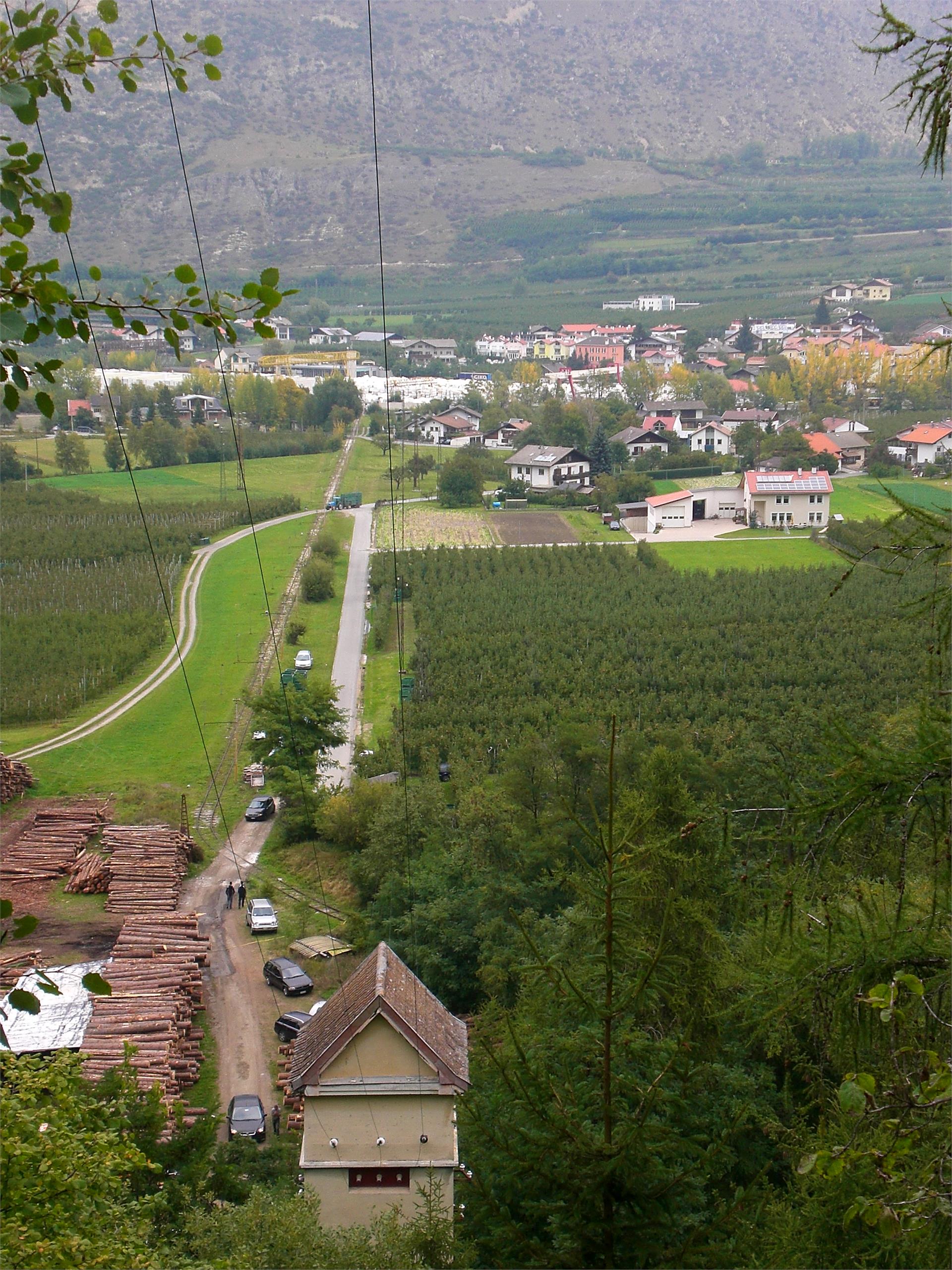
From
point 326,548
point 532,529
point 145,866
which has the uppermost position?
point 145,866

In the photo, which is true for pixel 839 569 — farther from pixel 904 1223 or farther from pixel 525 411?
pixel 525 411

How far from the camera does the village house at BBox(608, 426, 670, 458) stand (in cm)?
4647

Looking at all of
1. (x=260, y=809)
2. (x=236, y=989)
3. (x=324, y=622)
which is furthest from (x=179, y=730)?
(x=236, y=989)

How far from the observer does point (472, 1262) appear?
4.43 meters

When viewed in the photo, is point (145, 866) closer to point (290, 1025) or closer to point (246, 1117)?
point (290, 1025)

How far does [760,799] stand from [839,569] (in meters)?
16.1

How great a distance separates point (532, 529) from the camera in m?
35.7

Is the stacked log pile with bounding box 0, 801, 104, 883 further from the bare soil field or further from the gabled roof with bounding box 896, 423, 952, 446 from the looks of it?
the gabled roof with bounding box 896, 423, 952, 446

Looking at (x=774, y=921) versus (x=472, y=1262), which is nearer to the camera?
(x=472, y=1262)

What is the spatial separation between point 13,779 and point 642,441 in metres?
34.1

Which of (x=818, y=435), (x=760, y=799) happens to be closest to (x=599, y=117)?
(x=818, y=435)

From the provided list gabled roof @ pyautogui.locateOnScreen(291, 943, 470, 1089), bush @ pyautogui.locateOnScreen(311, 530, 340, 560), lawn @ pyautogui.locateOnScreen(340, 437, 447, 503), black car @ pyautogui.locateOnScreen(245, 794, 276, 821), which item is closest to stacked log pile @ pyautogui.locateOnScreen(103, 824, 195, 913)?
black car @ pyautogui.locateOnScreen(245, 794, 276, 821)

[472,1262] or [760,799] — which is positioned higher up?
[472,1262]

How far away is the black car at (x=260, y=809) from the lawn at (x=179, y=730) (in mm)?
549
